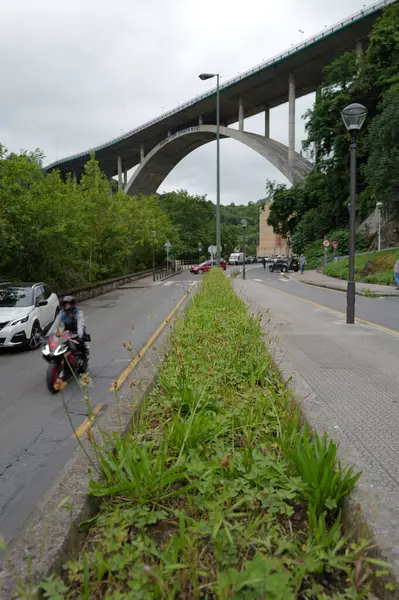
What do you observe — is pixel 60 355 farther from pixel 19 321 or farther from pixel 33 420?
pixel 19 321

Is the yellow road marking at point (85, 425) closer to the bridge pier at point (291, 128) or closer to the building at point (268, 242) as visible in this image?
the bridge pier at point (291, 128)

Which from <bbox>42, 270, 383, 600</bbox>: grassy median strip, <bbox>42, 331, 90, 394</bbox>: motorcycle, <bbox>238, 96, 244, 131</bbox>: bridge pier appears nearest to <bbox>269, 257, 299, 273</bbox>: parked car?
<bbox>238, 96, 244, 131</bbox>: bridge pier

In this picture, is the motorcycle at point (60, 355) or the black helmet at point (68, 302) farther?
the black helmet at point (68, 302)

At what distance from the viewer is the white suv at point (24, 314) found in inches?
349

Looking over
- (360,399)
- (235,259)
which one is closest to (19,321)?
(360,399)

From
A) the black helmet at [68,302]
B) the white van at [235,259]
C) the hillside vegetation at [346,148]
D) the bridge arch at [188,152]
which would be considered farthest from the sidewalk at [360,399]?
the white van at [235,259]

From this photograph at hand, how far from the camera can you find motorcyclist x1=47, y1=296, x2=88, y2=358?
6703 millimetres

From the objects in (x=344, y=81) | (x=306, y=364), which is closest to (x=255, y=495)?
(x=306, y=364)

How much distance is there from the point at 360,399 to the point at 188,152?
3305 inches

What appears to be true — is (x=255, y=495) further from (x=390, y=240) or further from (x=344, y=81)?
(x=344, y=81)

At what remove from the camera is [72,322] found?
704cm

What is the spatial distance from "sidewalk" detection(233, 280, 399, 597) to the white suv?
5.30m

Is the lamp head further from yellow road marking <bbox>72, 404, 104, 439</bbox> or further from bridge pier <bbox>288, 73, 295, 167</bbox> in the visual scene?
bridge pier <bbox>288, 73, 295, 167</bbox>

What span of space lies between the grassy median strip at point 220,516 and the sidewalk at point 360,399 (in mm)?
214
